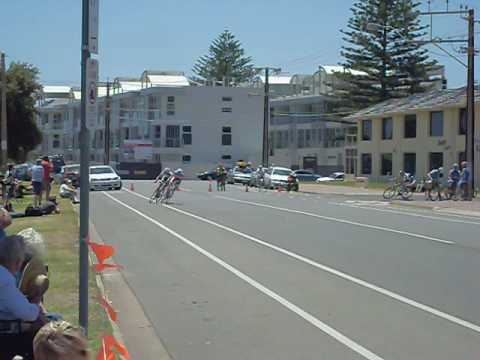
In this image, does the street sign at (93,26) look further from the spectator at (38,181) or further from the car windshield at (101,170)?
the car windshield at (101,170)

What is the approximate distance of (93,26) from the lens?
6.71m

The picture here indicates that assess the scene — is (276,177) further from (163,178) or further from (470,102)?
(163,178)

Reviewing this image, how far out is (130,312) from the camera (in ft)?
34.4

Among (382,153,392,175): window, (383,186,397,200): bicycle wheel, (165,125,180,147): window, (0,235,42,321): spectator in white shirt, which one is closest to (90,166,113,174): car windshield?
(383,186,397,200): bicycle wheel

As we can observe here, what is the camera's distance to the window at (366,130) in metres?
65.6

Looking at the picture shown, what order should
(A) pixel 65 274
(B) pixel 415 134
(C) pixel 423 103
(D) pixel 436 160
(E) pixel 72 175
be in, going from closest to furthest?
(A) pixel 65 274 < (E) pixel 72 175 < (D) pixel 436 160 < (C) pixel 423 103 < (B) pixel 415 134

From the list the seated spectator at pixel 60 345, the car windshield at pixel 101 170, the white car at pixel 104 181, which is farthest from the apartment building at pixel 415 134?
the seated spectator at pixel 60 345

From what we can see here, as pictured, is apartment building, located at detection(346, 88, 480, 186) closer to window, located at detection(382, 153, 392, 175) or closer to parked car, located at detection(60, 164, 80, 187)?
window, located at detection(382, 153, 392, 175)

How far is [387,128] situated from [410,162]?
4.08 metres

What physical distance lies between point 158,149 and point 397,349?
84.9 m

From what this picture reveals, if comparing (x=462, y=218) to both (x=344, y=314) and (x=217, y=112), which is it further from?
(x=217, y=112)

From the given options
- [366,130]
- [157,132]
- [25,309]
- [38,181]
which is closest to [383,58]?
[366,130]

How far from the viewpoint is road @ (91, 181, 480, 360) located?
8.62m

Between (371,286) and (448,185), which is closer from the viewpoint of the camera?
(371,286)
